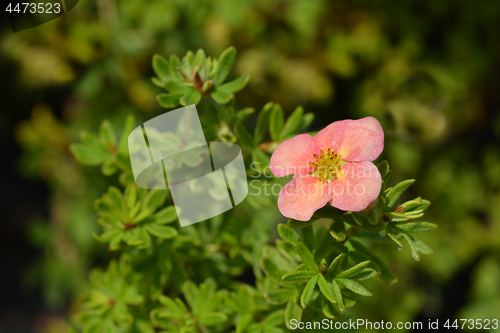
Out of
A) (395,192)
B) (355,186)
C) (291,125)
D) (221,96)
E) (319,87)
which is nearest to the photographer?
(355,186)

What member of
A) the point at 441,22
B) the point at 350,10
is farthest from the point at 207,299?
the point at 441,22

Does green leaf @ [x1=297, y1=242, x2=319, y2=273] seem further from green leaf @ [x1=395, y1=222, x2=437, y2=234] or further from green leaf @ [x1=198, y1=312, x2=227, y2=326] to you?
green leaf @ [x1=198, y1=312, x2=227, y2=326]

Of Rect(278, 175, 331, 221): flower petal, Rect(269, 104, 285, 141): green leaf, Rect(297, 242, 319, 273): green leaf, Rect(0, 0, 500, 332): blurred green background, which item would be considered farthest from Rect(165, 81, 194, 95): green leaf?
Rect(0, 0, 500, 332): blurred green background

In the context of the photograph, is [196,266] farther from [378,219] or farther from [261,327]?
[378,219]

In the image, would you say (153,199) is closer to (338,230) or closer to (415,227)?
(338,230)

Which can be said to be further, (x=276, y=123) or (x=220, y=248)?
(x=220, y=248)

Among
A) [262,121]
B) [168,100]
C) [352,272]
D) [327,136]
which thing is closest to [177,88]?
[168,100]
